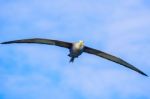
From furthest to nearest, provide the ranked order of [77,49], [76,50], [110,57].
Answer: [110,57] → [76,50] → [77,49]

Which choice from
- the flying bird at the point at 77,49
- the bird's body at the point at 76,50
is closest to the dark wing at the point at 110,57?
the flying bird at the point at 77,49

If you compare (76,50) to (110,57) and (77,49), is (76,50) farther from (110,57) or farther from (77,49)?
(110,57)

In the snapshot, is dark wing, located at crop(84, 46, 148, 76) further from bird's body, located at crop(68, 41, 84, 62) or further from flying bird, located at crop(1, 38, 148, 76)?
bird's body, located at crop(68, 41, 84, 62)

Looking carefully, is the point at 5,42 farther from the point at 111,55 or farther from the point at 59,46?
the point at 111,55

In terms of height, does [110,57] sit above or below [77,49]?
above

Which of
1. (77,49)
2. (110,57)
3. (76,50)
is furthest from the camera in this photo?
(110,57)

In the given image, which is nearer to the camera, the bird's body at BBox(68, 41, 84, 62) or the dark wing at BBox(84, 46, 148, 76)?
the bird's body at BBox(68, 41, 84, 62)

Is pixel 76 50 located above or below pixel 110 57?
below

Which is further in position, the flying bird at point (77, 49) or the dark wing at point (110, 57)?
the dark wing at point (110, 57)

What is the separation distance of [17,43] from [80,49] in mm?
10239

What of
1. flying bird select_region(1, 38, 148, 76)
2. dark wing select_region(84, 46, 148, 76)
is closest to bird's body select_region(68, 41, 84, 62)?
flying bird select_region(1, 38, 148, 76)

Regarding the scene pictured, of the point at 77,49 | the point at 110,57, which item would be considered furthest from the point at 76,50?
the point at 110,57

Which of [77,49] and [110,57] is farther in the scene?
[110,57]

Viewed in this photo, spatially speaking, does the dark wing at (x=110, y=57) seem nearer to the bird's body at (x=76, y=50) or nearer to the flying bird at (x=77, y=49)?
A: the flying bird at (x=77, y=49)
